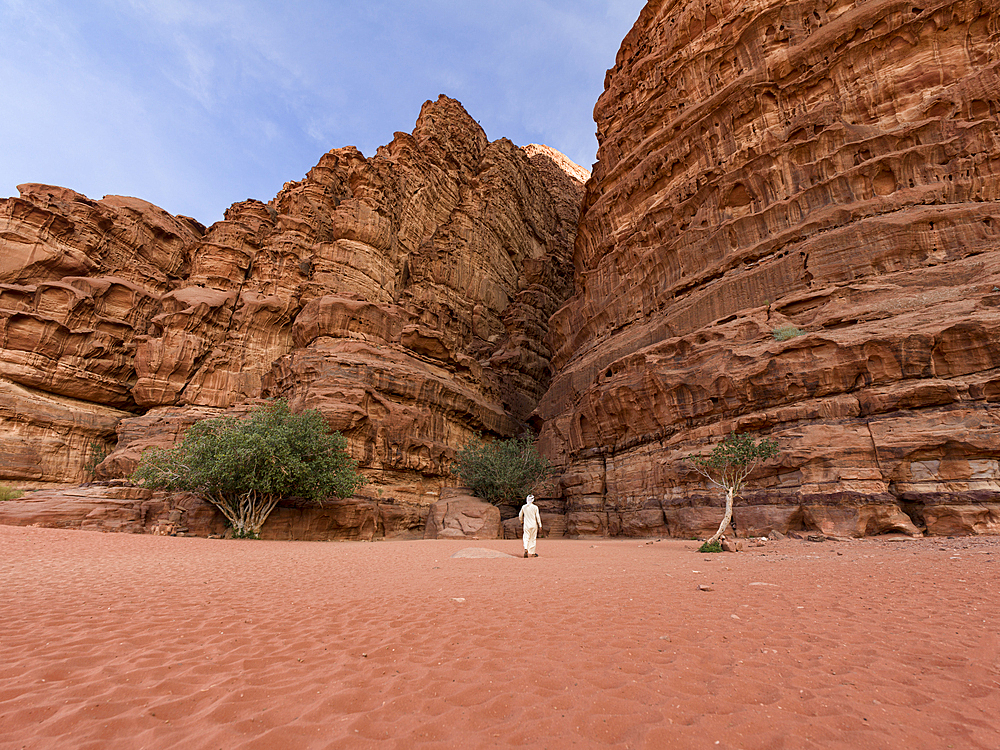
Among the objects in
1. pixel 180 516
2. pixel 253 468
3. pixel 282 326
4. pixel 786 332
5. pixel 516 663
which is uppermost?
pixel 282 326

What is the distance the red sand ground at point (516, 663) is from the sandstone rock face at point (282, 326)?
19848mm

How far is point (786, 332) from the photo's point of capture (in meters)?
18.7

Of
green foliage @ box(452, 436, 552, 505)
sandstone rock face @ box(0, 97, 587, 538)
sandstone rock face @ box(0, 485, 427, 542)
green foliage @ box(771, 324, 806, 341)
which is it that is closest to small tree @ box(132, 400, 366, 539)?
sandstone rock face @ box(0, 485, 427, 542)

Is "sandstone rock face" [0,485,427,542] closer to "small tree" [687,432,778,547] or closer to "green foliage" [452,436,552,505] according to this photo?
"green foliage" [452,436,552,505]

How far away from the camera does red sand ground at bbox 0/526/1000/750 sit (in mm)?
2783

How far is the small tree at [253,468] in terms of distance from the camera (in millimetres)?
20734

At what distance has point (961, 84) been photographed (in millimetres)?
18953

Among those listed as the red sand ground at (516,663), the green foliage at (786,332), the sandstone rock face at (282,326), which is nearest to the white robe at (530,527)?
the red sand ground at (516,663)

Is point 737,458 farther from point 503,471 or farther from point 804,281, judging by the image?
point 503,471

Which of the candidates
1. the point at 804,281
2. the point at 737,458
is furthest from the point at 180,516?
the point at 804,281

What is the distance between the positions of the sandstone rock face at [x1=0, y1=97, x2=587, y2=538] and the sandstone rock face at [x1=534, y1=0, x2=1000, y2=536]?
10.6m

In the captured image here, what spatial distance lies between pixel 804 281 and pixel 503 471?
19.5 metres

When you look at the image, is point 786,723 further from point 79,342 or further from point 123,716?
point 79,342

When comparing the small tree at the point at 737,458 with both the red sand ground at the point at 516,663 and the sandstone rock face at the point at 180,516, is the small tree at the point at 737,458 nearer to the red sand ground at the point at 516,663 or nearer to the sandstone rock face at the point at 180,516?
the red sand ground at the point at 516,663
